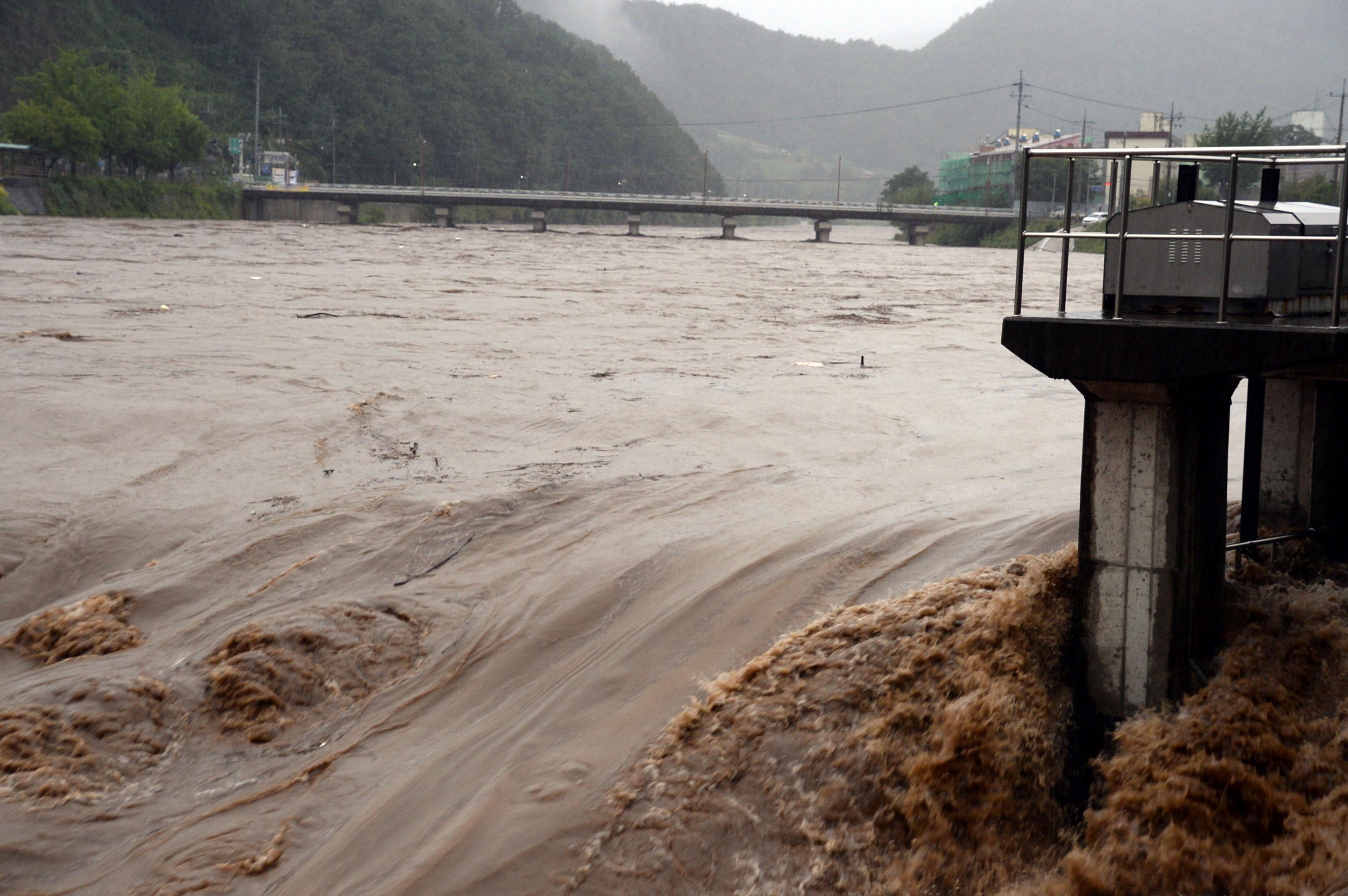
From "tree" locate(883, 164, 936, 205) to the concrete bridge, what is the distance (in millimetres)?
32567

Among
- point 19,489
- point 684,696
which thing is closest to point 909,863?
point 684,696

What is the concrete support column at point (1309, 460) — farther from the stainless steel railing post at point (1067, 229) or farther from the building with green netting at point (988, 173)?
the building with green netting at point (988, 173)

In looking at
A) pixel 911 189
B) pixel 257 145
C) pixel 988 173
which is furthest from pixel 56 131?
pixel 911 189

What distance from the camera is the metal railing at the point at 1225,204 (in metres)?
4.43

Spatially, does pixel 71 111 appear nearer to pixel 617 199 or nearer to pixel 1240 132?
pixel 617 199

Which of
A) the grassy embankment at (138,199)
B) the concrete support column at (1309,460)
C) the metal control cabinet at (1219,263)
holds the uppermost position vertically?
the grassy embankment at (138,199)

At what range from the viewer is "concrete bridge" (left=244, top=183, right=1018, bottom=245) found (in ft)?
270

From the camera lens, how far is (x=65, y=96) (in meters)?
73.8

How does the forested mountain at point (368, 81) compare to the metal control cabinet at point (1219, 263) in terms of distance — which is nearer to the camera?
the metal control cabinet at point (1219, 263)

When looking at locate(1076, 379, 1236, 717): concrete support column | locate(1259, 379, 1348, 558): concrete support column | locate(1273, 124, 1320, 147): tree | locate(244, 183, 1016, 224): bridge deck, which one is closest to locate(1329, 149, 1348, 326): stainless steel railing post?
locate(1076, 379, 1236, 717): concrete support column

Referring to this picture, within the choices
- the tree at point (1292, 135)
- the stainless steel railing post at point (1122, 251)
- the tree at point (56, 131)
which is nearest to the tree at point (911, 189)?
the tree at point (1292, 135)

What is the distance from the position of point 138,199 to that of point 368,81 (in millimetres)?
54417

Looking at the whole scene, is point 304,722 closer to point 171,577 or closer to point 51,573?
point 171,577

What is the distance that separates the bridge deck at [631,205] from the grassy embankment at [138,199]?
423 cm
